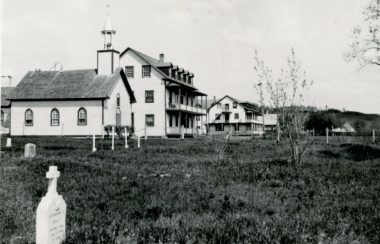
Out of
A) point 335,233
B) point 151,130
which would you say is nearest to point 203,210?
point 335,233

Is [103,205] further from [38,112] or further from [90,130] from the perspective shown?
[38,112]

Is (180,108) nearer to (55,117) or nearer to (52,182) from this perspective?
(55,117)

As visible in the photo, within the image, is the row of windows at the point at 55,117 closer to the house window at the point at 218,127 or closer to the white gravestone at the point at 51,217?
the white gravestone at the point at 51,217

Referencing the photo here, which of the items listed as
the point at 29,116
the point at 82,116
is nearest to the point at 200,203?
the point at 82,116

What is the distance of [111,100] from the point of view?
1657 inches

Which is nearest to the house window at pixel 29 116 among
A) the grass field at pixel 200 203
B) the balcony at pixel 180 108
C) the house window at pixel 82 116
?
the house window at pixel 82 116

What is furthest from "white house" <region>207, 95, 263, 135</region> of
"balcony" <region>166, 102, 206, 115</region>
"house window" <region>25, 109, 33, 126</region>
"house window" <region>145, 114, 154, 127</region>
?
"house window" <region>25, 109, 33, 126</region>

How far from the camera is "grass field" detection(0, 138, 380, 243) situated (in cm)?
583

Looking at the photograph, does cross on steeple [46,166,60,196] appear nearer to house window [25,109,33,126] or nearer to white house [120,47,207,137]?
house window [25,109,33,126]

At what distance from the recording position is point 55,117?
4272 cm

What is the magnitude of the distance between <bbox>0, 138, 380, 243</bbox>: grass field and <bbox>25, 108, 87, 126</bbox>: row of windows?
28.2m

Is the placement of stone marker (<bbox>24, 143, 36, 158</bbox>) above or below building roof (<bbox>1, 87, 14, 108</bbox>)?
below

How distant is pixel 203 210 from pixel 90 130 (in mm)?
35045

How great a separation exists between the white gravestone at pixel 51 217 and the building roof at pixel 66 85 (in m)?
36.0
